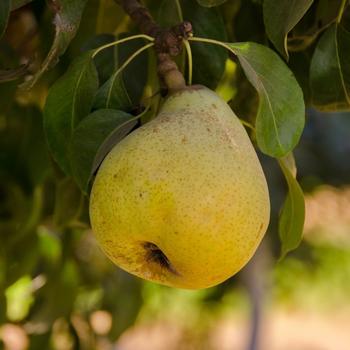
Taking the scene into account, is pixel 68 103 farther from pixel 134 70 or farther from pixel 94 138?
pixel 134 70

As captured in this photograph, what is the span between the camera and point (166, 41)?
98cm

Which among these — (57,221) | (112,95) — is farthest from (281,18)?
(57,221)

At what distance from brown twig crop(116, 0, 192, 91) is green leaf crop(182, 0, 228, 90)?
5.2 inches

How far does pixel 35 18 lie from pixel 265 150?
2.07ft

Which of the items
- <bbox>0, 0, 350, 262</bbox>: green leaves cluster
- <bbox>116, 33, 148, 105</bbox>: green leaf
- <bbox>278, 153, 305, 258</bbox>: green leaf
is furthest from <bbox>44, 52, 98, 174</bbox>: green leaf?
<bbox>278, 153, 305, 258</bbox>: green leaf

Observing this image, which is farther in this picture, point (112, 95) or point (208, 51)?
point (208, 51)

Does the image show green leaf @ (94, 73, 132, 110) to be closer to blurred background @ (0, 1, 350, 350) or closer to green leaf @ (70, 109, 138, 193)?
green leaf @ (70, 109, 138, 193)

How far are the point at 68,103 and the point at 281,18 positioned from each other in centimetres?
25

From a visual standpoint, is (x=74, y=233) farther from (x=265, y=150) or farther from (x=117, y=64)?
(x=265, y=150)

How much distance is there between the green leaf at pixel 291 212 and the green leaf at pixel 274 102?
6cm

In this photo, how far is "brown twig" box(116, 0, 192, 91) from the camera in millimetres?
977

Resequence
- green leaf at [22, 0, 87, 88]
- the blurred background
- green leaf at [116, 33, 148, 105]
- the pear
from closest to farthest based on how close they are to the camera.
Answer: the pear < green leaf at [22, 0, 87, 88] < green leaf at [116, 33, 148, 105] < the blurred background

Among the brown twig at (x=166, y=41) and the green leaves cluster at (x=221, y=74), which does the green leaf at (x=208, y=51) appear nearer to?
the green leaves cluster at (x=221, y=74)

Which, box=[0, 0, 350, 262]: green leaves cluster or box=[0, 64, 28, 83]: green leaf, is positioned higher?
box=[0, 64, 28, 83]: green leaf
